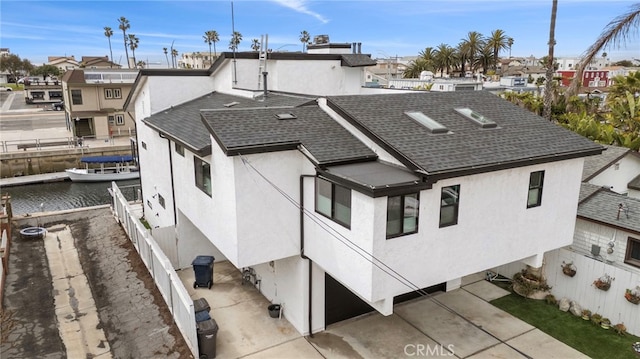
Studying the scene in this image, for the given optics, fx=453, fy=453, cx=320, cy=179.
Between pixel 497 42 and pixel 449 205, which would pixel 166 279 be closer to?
pixel 449 205

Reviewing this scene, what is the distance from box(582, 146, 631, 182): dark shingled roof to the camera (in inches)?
721

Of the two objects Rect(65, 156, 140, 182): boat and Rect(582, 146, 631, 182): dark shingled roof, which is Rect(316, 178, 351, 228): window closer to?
Rect(582, 146, 631, 182): dark shingled roof

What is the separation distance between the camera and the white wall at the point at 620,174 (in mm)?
18891

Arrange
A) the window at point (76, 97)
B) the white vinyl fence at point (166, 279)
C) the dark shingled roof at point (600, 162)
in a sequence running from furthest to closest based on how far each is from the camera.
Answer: the window at point (76, 97) < the dark shingled roof at point (600, 162) < the white vinyl fence at point (166, 279)

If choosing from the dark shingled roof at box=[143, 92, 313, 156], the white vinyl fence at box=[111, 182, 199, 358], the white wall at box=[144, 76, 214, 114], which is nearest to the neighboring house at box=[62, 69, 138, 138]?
the white wall at box=[144, 76, 214, 114]

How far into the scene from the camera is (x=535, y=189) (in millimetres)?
13289

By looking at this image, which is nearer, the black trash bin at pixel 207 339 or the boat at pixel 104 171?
the black trash bin at pixel 207 339

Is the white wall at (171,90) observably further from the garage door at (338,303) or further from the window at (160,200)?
the garage door at (338,303)

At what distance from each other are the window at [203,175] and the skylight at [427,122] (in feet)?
21.1

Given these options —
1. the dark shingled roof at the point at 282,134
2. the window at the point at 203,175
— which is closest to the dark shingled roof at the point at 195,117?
the window at the point at 203,175

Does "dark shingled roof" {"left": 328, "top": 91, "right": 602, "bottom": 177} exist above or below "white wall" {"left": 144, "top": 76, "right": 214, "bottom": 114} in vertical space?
below

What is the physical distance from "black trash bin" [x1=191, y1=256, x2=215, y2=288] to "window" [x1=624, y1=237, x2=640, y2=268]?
1410cm

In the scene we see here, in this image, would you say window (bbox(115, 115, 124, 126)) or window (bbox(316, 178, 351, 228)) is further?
window (bbox(115, 115, 124, 126))

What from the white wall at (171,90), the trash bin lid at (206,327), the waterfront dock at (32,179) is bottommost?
the waterfront dock at (32,179)
